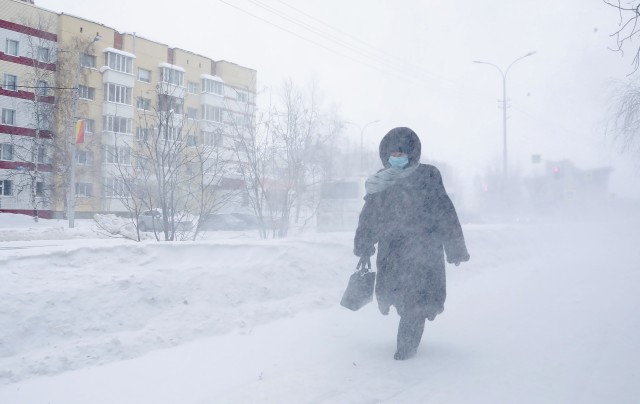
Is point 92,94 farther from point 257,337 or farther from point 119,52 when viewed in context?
point 257,337

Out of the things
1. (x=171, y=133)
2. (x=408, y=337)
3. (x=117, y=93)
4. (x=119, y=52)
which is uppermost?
(x=119, y=52)

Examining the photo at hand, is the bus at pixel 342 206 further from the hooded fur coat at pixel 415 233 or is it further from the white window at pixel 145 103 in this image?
the hooded fur coat at pixel 415 233

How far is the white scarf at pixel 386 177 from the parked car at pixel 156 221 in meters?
5.23

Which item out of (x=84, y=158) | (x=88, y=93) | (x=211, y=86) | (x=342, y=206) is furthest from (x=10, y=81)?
(x=342, y=206)

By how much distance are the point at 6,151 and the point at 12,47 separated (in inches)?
259

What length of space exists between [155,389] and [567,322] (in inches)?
180

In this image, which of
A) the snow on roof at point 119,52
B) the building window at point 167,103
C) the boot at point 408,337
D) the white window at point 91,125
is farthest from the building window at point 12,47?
the boot at point 408,337

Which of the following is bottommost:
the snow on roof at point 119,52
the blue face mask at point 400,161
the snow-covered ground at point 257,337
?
the snow-covered ground at point 257,337

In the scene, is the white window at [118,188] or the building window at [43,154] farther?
the building window at [43,154]

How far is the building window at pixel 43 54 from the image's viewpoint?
1204 inches

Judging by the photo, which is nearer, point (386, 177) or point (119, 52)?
point (386, 177)

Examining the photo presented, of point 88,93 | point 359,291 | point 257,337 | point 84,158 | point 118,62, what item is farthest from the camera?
point 118,62

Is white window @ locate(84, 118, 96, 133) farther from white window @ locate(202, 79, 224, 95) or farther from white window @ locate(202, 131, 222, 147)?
white window @ locate(202, 131, 222, 147)

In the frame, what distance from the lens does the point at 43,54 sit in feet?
102
